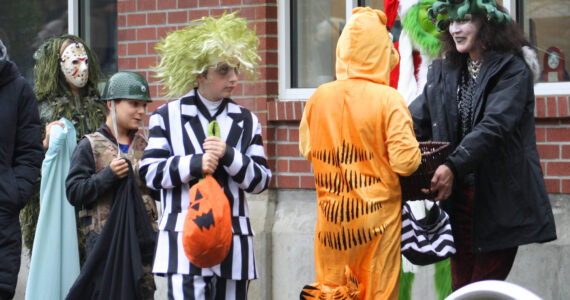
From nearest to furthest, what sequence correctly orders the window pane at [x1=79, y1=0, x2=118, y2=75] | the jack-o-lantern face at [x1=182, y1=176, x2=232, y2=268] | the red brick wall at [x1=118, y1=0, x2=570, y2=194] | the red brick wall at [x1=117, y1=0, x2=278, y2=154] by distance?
1. the jack-o-lantern face at [x1=182, y1=176, x2=232, y2=268]
2. the red brick wall at [x1=118, y1=0, x2=570, y2=194]
3. the red brick wall at [x1=117, y1=0, x2=278, y2=154]
4. the window pane at [x1=79, y1=0, x2=118, y2=75]

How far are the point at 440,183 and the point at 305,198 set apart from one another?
2445 millimetres

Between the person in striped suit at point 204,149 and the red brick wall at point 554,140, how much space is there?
2036 millimetres

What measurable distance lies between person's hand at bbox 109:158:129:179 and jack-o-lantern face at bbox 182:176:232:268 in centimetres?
101

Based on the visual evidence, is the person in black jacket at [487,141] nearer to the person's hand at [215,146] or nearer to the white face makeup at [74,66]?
the person's hand at [215,146]

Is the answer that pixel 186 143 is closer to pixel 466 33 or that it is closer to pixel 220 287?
pixel 220 287

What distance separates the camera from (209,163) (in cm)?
502

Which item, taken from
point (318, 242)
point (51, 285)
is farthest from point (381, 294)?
point (51, 285)

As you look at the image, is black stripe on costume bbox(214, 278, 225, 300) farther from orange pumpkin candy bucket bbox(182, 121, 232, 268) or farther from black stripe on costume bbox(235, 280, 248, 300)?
orange pumpkin candy bucket bbox(182, 121, 232, 268)

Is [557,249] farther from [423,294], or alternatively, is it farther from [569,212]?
[423,294]

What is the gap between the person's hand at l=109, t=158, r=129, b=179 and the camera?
5875 millimetres

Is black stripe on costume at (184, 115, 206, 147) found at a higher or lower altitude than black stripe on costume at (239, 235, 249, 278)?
higher

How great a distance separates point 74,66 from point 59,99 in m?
0.24

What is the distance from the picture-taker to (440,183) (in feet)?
16.5

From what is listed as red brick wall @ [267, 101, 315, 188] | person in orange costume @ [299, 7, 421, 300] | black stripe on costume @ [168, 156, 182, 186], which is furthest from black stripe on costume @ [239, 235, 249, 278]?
red brick wall @ [267, 101, 315, 188]
